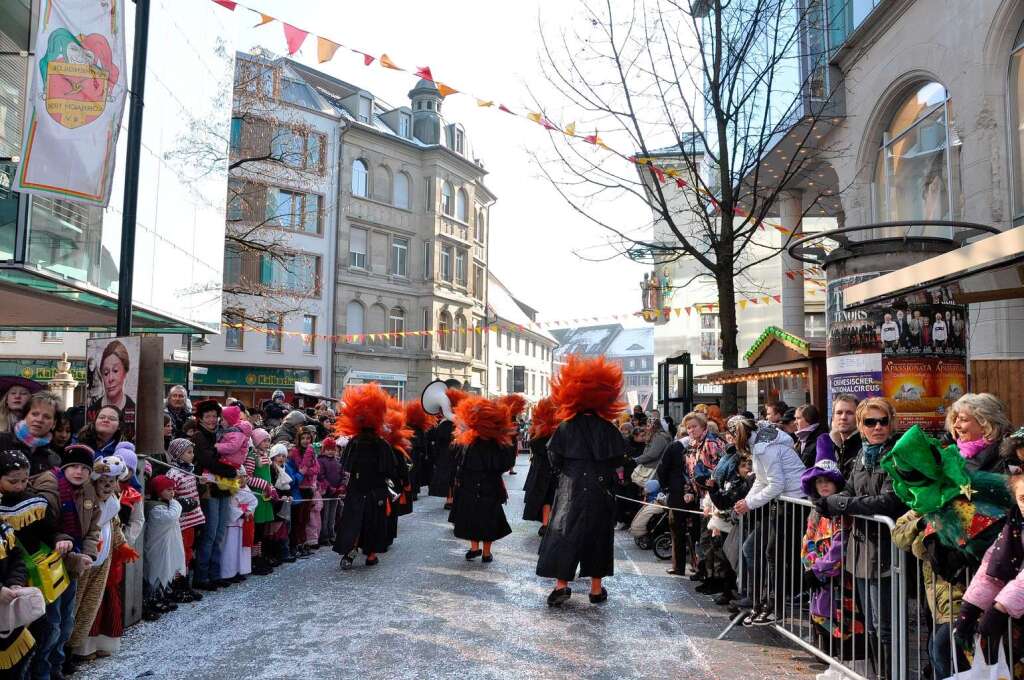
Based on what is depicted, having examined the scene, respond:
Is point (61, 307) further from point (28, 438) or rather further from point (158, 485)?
point (28, 438)

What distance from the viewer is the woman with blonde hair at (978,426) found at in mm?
4441

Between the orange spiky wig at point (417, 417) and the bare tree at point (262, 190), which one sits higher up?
the bare tree at point (262, 190)

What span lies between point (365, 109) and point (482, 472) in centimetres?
3470

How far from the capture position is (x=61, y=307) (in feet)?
42.1

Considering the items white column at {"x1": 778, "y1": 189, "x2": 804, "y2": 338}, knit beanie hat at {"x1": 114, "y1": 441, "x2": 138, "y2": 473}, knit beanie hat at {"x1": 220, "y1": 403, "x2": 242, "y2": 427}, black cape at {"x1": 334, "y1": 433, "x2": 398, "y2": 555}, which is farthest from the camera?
white column at {"x1": 778, "y1": 189, "x2": 804, "y2": 338}

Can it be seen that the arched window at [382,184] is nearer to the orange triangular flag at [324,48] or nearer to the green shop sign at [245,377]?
the green shop sign at [245,377]

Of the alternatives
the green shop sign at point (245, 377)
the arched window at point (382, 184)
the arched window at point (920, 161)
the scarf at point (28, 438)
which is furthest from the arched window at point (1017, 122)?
the arched window at point (382, 184)

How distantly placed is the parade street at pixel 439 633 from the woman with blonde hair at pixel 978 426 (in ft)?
5.90

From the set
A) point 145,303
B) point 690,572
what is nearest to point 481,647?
point 690,572

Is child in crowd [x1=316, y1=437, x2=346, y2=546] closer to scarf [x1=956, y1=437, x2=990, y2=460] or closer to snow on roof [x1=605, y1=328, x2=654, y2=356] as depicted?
scarf [x1=956, y1=437, x2=990, y2=460]

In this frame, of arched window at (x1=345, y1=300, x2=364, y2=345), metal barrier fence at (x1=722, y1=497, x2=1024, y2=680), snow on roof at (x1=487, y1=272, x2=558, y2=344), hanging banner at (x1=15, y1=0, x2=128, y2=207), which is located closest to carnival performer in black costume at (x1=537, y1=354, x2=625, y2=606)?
metal barrier fence at (x1=722, y1=497, x2=1024, y2=680)

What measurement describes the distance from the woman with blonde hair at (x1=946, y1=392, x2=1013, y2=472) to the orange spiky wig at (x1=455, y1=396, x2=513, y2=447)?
639cm

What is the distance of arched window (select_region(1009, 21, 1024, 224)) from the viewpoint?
35.4 feet

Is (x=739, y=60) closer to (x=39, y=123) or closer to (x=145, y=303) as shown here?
(x=39, y=123)
